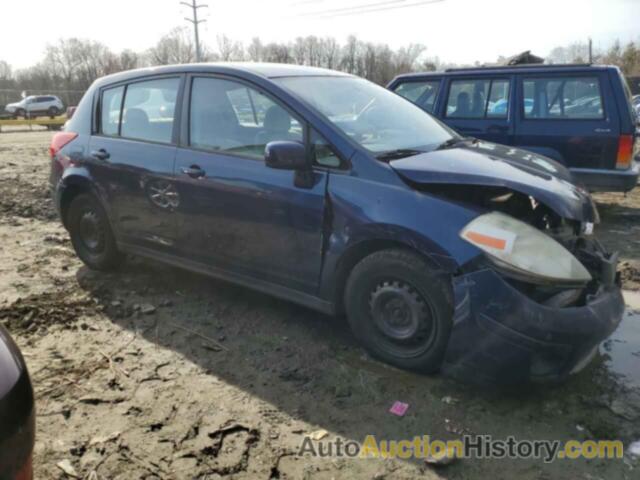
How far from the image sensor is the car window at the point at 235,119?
135 inches

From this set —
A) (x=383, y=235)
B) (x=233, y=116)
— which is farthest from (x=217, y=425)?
(x=233, y=116)

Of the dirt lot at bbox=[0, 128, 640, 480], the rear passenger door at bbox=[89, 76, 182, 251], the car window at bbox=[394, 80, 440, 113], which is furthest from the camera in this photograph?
the car window at bbox=[394, 80, 440, 113]

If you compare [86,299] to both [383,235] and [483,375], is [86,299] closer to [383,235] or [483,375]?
[383,235]

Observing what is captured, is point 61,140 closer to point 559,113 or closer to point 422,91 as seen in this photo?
point 422,91

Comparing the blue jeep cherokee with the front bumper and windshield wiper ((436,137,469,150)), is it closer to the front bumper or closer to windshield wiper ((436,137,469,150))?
windshield wiper ((436,137,469,150))

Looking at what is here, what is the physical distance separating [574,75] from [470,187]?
4.67m

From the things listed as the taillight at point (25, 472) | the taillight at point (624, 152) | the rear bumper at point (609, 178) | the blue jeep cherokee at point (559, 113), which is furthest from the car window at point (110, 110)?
the taillight at point (624, 152)

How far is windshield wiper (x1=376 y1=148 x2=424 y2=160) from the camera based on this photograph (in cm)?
312

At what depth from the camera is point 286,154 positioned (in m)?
3.07

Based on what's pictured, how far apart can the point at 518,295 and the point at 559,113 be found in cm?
480

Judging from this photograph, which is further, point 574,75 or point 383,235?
point 574,75

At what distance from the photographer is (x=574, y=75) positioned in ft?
21.3

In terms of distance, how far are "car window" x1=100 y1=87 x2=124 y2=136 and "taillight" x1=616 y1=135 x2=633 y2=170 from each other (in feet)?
18.1

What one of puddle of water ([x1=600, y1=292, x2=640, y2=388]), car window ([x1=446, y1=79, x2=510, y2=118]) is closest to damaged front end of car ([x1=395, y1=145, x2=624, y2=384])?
puddle of water ([x1=600, y1=292, x2=640, y2=388])
